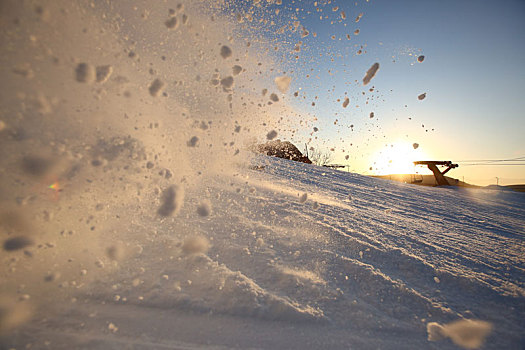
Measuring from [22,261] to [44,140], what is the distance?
672mm

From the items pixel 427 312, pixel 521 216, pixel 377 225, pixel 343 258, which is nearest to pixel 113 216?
pixel 343 258

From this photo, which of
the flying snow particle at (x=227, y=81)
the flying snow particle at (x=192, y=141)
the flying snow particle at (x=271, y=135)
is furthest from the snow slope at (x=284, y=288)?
the flying snow particle at (x=227, y=81)

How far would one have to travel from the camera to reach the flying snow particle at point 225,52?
2.03 m

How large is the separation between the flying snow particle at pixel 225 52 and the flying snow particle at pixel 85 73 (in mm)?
908

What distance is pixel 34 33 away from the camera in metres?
1.42

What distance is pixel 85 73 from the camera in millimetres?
1573

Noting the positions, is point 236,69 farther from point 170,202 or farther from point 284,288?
point 284,288

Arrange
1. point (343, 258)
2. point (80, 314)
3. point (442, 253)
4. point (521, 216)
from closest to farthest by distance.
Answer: point (80, 314) → point (343, 258) → point (442, 253) → point (521, 216)

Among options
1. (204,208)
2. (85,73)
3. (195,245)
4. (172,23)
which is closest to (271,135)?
→ (204,208)

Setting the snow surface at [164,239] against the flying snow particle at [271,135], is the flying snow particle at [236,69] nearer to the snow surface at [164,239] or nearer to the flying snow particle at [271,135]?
Answer: the snow surface at [164,239]

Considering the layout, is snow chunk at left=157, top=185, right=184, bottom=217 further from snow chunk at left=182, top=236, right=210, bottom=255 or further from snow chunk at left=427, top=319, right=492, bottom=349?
snow chunk at left=427, top=319, right=492, bottom=349

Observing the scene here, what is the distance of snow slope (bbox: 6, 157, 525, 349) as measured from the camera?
1.05m

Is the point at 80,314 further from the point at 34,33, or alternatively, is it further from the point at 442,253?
the point at 442,253

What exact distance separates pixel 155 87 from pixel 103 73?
376mm
